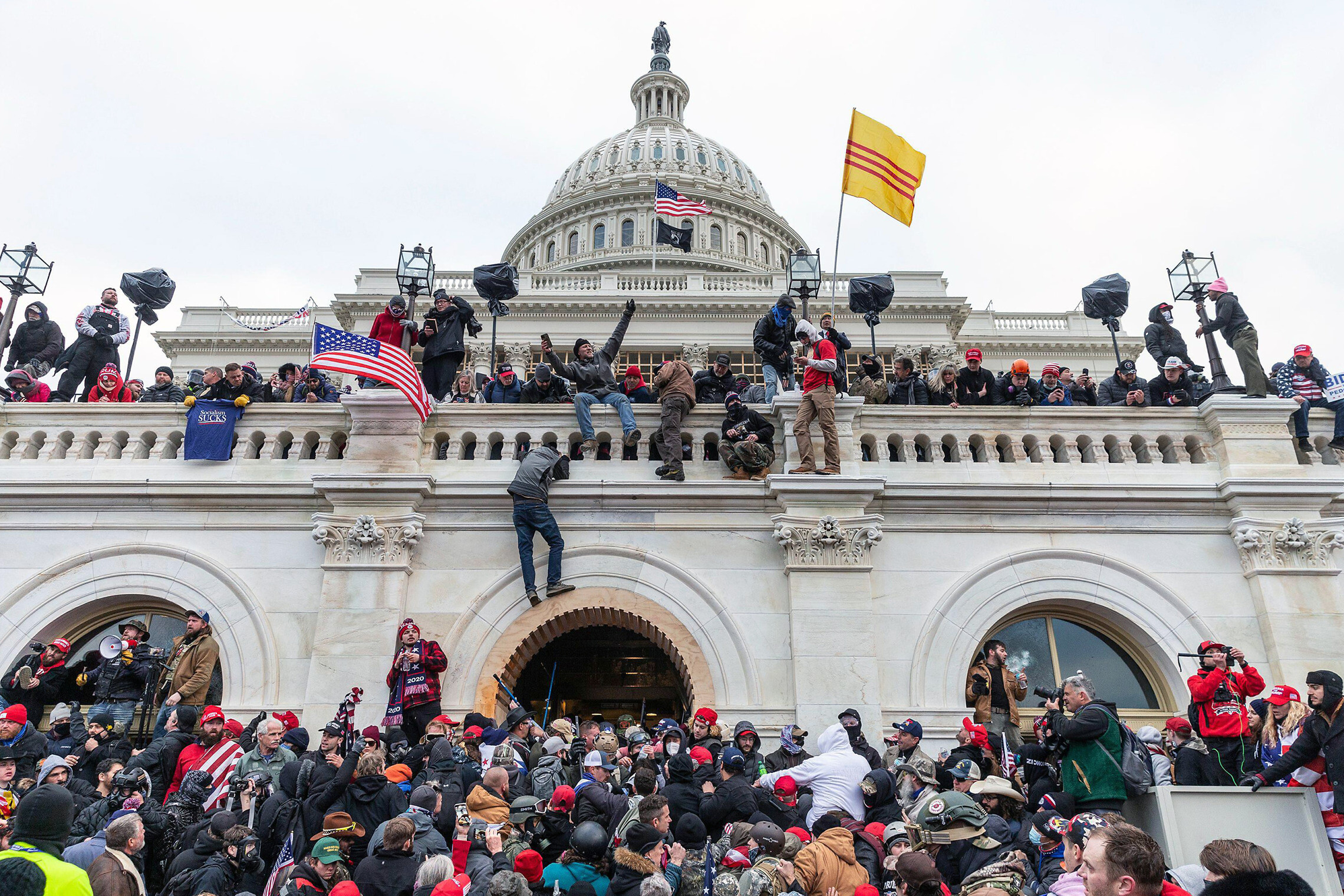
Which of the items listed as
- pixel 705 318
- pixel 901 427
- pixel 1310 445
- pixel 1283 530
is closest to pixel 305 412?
pixel 901 427

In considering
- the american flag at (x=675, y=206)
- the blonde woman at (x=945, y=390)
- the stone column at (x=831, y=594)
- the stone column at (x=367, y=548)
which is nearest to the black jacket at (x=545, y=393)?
the stone column at (x=367, y=548)

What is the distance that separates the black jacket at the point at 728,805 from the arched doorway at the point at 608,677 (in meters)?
6.86

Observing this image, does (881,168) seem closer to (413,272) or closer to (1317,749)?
(413,272)

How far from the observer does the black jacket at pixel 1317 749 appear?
7078 millimetres

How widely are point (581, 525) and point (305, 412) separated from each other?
179 inches

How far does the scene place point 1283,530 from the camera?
1220cm

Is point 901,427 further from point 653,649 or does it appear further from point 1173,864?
point 1173,864

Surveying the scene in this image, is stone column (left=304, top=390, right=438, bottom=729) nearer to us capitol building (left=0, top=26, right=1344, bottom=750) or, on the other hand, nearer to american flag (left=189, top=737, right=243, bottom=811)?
us capitol building (left=0, top=26, right=1344, bottom=750)

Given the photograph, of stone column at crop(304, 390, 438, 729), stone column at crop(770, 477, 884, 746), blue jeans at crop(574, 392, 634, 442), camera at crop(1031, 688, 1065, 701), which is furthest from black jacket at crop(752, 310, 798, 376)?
camera at crop(1031, 688, 1065, 701)

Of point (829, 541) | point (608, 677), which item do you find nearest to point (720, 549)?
point (829, 541)

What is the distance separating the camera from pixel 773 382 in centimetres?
1585

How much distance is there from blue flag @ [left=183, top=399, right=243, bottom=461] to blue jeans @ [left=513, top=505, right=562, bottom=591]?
4.58 metres

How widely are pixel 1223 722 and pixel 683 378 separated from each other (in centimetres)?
768

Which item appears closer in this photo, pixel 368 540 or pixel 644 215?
pixel 368 540
